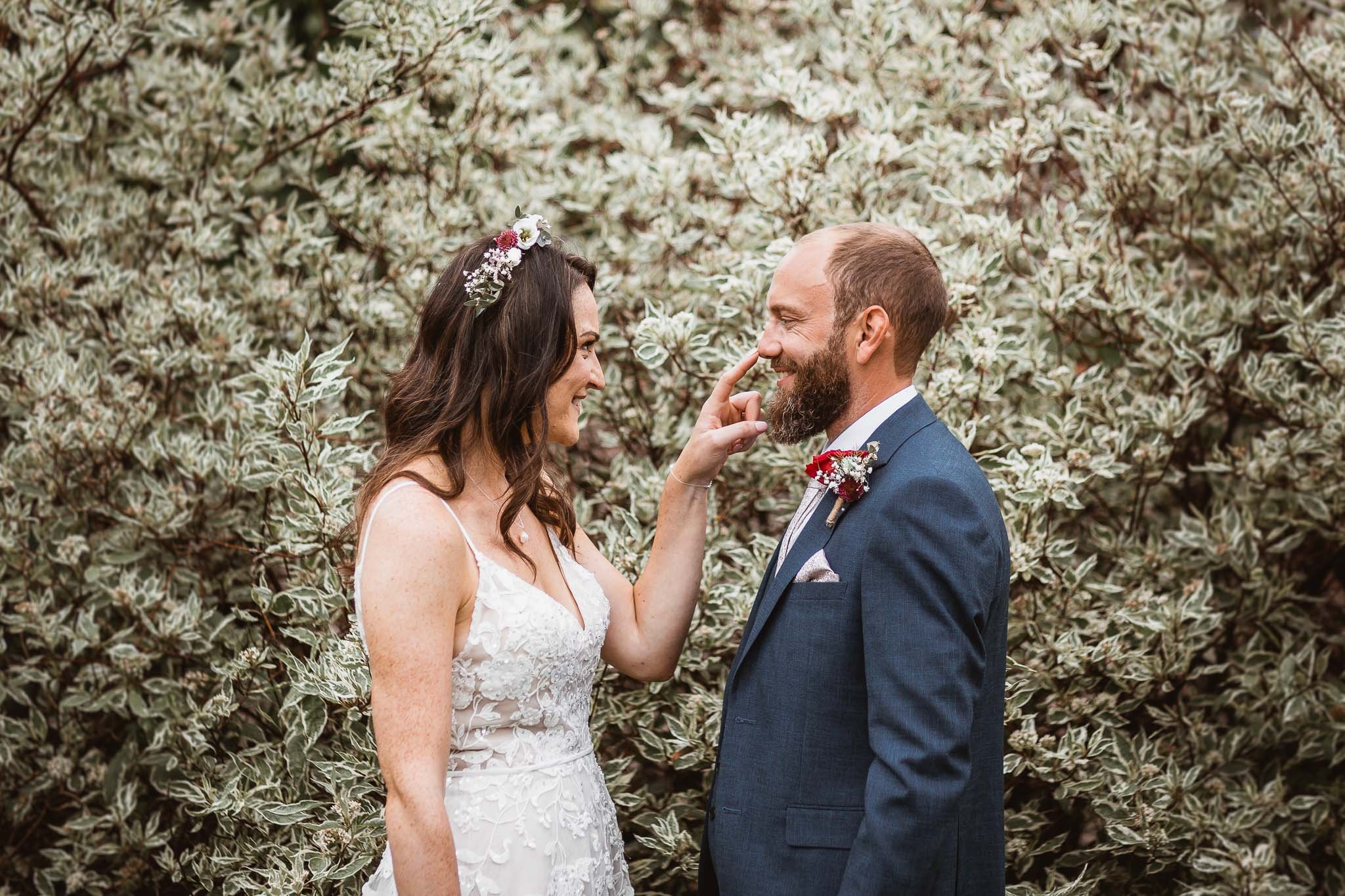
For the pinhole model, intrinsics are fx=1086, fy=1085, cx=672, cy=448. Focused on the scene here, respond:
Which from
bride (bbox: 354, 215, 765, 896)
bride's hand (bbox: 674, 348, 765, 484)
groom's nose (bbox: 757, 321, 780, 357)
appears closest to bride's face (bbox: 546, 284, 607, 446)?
bride (bbox: 354, 215, 765, 896)

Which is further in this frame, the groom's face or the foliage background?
the foliage background

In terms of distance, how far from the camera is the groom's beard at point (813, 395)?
2150 mm

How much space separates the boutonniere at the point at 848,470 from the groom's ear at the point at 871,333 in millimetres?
191

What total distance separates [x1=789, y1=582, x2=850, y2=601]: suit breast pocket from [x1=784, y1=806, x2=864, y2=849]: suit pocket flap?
1.22ft

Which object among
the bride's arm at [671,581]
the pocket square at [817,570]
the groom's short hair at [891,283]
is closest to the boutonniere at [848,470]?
the pocket square at [817,570]

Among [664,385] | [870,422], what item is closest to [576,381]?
[870,422]

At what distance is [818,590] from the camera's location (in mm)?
2006

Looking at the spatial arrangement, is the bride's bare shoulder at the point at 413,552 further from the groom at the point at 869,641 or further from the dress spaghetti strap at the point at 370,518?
the groom at the point at 869,641

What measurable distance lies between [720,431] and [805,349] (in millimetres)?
299

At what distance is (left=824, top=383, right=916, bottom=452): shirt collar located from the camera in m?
2.12

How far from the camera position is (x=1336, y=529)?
3242 millimetres

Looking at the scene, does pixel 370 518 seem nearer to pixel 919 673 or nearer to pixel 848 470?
pixel 848 470

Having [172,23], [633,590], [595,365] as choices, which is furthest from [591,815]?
[172,23]

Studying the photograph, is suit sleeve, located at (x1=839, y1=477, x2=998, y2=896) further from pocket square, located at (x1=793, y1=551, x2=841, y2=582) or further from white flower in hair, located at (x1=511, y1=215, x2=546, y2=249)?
white flower in hair, located at (x1=511, y1=215, x2=546, y2=249)
